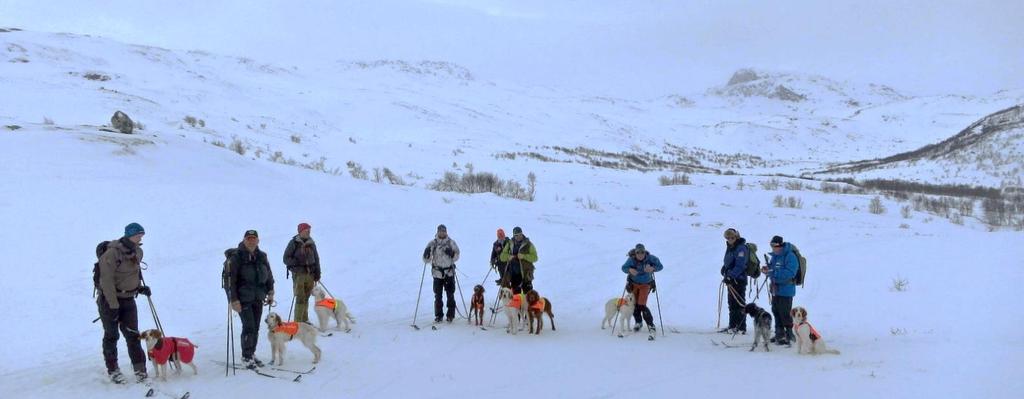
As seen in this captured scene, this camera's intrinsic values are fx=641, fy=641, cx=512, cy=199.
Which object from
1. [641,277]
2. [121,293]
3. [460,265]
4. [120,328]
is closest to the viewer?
[121,293]

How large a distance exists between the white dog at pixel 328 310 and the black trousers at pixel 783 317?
6.28 meters

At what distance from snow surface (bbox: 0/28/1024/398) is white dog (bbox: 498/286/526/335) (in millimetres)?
387

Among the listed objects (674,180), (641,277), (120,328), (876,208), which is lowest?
(120,328)

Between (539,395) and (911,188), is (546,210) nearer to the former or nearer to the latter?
(539,395)

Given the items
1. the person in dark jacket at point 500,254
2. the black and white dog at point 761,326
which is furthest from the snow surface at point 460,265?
the person in dark jacket at point 500,254

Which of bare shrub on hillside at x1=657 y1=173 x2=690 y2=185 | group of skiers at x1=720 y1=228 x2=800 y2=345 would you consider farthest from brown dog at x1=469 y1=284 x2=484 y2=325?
bare shrub on hillside at x1=657 y1=173 x2=690 y2=185

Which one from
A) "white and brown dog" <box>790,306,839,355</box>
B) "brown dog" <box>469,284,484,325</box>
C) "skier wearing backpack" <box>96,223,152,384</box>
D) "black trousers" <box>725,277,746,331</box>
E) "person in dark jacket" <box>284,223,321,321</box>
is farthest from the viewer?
"brown dog" <box>469,284,484,325</box>

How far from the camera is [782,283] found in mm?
8578

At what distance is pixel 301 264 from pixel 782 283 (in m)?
6.78

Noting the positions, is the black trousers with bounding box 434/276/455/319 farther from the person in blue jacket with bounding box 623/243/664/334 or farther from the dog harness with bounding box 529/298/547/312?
the person in blue jacket with bounding box 623/243/664/334

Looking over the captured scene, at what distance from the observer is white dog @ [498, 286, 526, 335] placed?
9.80 m

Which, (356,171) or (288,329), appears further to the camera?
(356,171)

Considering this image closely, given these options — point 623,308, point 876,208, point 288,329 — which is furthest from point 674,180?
point 288,329

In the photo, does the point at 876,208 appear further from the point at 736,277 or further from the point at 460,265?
the point at 736,277
